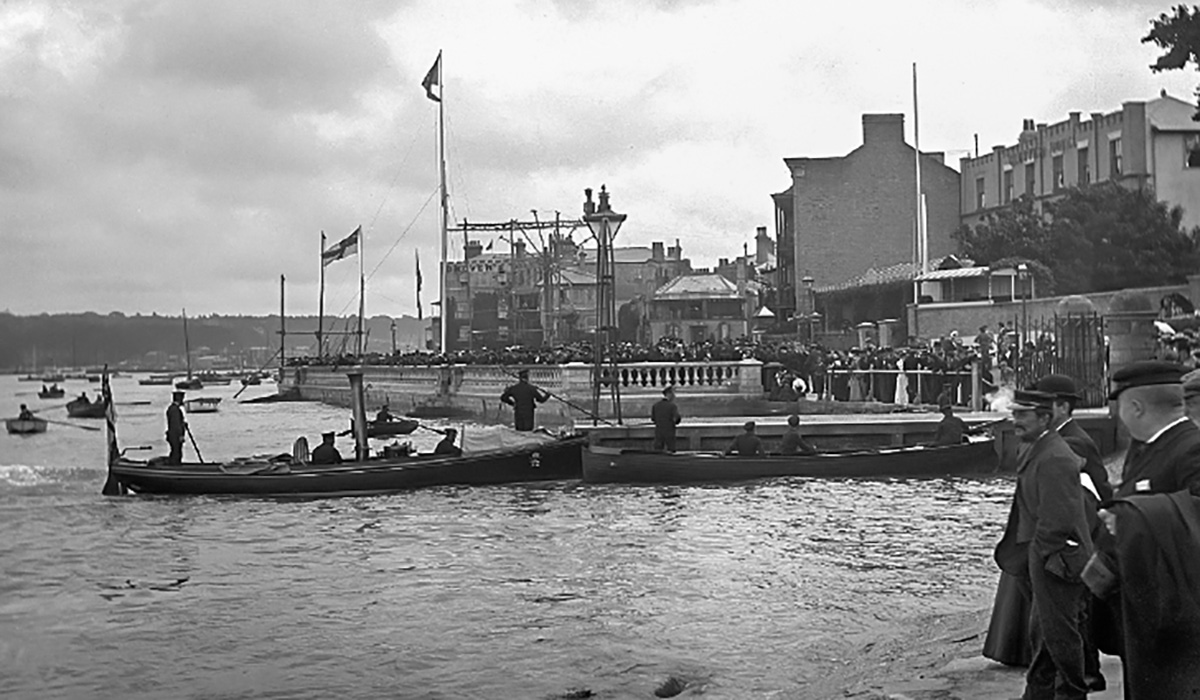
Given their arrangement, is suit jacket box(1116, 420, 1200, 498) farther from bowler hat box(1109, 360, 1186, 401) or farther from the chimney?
the chimney

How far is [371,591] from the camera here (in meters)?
18.0

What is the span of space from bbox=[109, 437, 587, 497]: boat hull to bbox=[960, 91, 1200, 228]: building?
108ft

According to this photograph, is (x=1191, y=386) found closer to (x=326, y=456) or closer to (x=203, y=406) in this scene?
(x=326, y=456)

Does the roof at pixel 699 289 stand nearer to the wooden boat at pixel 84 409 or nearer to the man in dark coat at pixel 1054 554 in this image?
the wooden boat at pixel 84 409

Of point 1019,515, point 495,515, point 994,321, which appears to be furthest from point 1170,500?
point 994,321

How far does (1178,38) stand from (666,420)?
50.5 ft

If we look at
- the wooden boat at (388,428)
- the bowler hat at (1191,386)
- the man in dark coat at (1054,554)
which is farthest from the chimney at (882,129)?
the bowler hat at (1191,386)

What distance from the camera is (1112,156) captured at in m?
57.4

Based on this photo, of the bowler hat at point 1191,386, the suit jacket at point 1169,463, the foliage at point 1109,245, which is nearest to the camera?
the suit jacket at point 1169,463

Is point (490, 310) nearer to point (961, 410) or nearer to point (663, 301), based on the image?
point (663, 301)

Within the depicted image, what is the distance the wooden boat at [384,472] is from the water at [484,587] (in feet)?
1.02

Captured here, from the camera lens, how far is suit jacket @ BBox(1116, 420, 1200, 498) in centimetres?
552

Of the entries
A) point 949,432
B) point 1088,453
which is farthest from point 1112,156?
point 1088,453

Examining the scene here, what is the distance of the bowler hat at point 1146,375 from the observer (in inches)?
234
